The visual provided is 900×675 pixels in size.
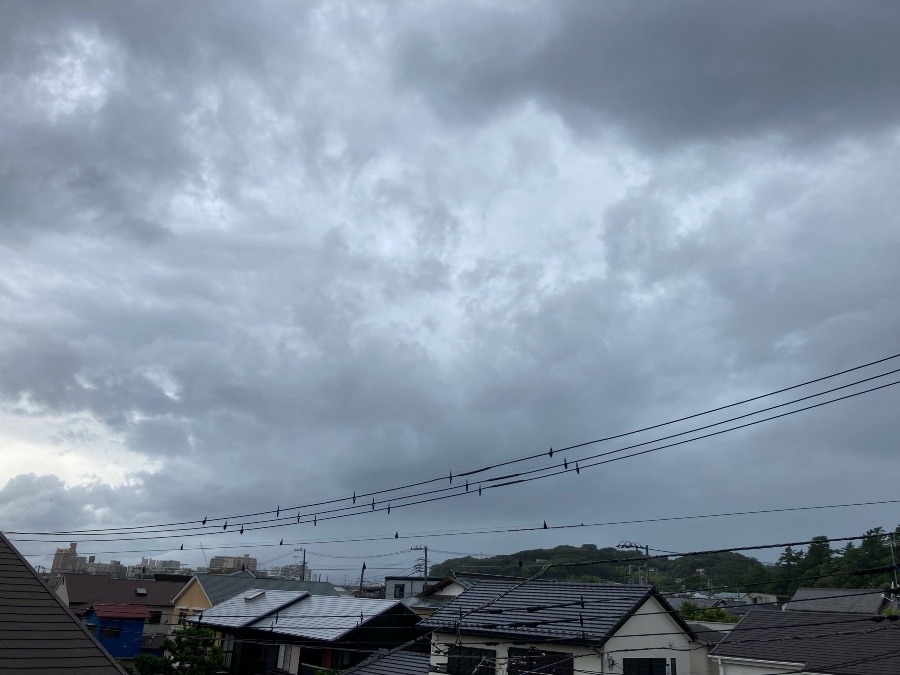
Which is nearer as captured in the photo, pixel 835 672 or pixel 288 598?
pixel 835 672

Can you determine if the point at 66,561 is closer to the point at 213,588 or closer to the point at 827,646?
the point at 213,588

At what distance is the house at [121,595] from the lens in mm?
63906

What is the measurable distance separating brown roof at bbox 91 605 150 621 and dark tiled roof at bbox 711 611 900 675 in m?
47.8

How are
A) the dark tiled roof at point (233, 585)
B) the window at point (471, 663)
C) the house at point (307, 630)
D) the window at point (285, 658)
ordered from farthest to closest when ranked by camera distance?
the dark tiled roof at point (233, 585) → the window at point (285, 658) → the house at point (307, 630) → the window at point (471, 663)

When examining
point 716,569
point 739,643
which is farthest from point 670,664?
point 716,569

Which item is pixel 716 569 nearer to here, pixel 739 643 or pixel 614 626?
pixel 739 643

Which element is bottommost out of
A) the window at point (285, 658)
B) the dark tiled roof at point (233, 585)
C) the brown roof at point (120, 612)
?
the window at point (285, 658)

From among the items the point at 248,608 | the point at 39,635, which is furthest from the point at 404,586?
the point at 39,635

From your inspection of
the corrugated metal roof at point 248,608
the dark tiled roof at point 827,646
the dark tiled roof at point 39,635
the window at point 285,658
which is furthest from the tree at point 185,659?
the dark tiled roof at point 827,646

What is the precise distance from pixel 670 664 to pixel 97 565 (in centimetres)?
18072

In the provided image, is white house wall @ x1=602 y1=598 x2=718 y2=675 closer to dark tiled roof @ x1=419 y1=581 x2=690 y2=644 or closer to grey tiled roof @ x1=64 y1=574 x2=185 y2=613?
dark tiled roof @ x1=419 y1=581 x2=690 y2=644

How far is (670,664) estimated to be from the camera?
31.2 meters

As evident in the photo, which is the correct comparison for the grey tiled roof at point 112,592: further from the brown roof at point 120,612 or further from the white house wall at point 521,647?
the white house wall at point 521,647

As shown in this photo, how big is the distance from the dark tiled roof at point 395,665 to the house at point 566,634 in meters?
0.57
